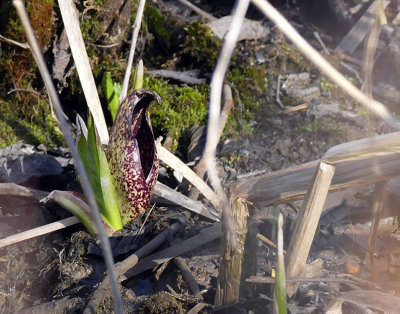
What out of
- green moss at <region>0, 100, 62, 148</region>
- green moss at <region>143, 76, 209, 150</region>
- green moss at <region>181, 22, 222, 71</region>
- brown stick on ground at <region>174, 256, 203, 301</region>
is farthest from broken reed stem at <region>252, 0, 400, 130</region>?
green moss at <region>181, 22, 222, 71</region>

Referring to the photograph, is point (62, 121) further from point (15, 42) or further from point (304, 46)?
point (15, 42)

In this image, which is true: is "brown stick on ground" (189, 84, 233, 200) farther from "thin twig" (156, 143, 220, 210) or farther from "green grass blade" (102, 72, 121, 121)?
"green grass blade" (102, 72, 121, 121)

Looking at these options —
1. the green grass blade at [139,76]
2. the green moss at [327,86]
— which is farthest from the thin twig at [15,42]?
the green moss at [327,86]

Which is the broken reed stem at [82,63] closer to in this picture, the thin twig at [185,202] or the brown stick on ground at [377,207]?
the thin twig at [185,202]

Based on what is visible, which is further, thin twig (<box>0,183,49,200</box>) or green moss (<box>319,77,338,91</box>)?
green moss (<box>319,77,338,91</box>)

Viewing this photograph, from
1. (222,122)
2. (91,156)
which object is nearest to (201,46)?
(222,122)

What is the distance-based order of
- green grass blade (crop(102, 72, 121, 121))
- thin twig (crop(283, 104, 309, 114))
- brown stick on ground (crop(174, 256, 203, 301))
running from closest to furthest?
1. brown stick on ground (crop(174, 256, 203, 301))
2. green grass blade (crop(102, 72, 121, 121))
3. thin twig (crop(283, 104, 309, 114))

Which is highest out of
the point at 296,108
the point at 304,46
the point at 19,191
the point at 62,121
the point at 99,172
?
the point at 304,46
